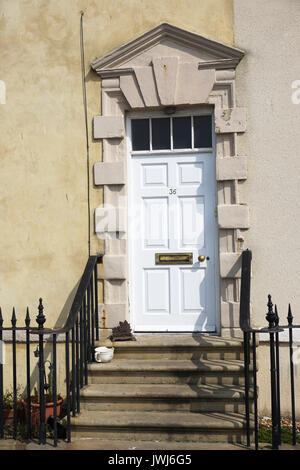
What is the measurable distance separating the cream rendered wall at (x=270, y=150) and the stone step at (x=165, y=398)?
90 centimetres

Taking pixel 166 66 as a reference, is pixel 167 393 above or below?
below

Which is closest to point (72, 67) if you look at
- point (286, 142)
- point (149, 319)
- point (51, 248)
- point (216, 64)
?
point (216, 64)

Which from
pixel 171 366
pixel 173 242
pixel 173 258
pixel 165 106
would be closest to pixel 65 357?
pixel 171 366

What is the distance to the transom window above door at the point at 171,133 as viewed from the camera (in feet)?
19.7

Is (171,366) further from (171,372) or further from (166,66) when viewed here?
(166,66)

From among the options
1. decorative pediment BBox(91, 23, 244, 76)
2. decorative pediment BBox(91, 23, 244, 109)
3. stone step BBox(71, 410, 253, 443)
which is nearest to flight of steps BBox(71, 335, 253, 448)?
stone step BBox(71, 410, 253, 443)

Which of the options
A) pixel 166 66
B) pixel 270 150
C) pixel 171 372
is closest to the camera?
pixel 171 372

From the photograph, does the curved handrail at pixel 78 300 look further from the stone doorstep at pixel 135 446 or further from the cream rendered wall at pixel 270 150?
the cream rendered wall at pixel 270 150

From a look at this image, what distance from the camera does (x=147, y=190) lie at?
6.05m

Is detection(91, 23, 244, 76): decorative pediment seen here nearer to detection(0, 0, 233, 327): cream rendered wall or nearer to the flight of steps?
detection(0, 0, 233, 327): cream rendered wall

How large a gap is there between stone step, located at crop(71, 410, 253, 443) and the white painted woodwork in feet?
4.40

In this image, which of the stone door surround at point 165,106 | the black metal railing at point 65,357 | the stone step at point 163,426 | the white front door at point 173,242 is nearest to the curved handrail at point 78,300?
the black metal railing at point 65,357

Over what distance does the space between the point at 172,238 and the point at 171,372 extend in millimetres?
1593

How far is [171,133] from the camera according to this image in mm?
6039
